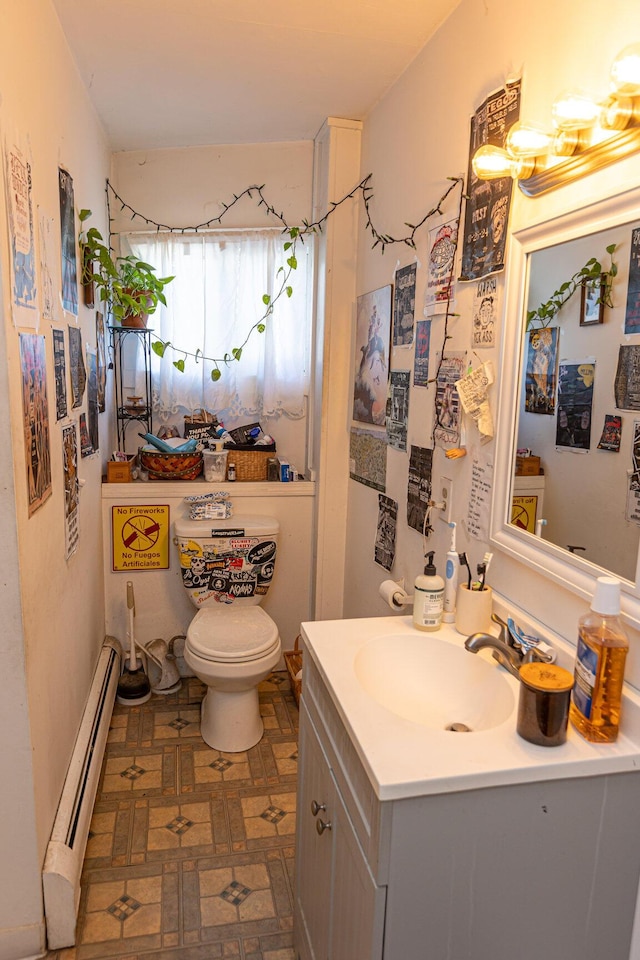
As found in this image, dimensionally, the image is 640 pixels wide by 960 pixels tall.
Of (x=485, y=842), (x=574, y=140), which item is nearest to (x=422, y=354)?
(x=574, y=140)

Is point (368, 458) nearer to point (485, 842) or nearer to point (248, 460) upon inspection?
point (248, 460)

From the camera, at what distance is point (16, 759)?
60.4 inches

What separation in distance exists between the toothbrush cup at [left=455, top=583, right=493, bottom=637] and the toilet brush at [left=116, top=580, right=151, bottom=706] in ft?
5.63

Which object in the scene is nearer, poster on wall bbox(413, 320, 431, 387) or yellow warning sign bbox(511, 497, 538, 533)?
yellow warning sign bbox(511, 497, 538, 533)

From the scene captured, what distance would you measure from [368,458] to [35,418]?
130 cm

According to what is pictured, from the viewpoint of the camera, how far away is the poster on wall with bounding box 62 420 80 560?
1.99 m

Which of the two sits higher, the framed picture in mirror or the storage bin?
the framed picture in mirror

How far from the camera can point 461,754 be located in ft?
3.46

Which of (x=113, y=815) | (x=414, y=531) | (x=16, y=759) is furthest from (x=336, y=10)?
(x=113, y=815)

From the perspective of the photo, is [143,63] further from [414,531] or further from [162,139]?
[414,531]

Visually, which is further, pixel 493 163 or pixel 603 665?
pixel 493 163

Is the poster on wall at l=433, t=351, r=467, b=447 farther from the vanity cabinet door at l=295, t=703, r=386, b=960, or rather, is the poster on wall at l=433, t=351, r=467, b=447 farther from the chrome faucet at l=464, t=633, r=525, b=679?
the vanity cabinet door at l=295, t=703, r=386, b=960

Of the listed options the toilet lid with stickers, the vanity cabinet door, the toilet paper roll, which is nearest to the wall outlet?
the toilet paper roll

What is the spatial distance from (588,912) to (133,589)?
7.36 feet
